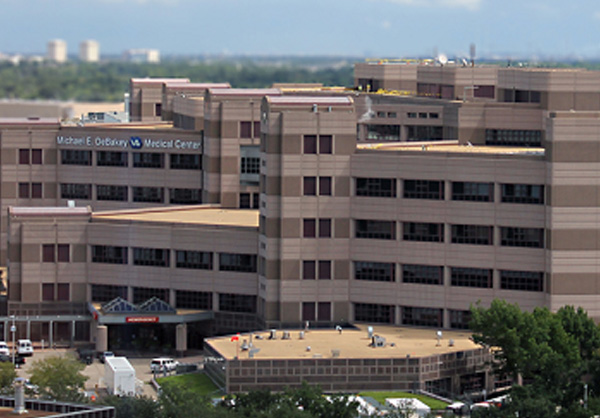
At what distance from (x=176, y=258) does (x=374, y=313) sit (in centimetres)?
2040

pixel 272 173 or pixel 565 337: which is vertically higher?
pixel 272 173

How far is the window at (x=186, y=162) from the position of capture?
604 ft

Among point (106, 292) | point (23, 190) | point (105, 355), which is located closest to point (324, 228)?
point (105, 355)

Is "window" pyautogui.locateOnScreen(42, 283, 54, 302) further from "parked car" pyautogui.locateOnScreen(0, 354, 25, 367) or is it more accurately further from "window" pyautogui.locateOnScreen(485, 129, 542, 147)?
"window" pyautogui.locateOnScreen(485, 129, 542, 147)

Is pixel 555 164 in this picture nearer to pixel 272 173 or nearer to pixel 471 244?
pixel 471 244

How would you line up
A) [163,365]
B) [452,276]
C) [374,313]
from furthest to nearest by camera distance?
[374,313]
[452,276]
[163,365]

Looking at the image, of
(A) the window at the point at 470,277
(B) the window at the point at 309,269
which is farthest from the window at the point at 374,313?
(A) the window at the point at 470,277

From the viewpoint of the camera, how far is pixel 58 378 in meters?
130

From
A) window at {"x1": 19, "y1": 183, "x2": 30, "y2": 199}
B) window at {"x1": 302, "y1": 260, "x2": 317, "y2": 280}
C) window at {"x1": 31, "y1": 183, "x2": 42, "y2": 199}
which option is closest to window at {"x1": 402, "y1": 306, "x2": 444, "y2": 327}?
window at {"x1": 302, "y1": 260, "x2": 317, "y2": 280}

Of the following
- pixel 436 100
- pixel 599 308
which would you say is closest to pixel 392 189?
pixel 599 308

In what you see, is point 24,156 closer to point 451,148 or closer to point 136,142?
point 136,142

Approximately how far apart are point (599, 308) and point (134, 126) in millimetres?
72756

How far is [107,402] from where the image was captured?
117 meters

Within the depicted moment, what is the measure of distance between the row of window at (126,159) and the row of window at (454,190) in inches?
1462
